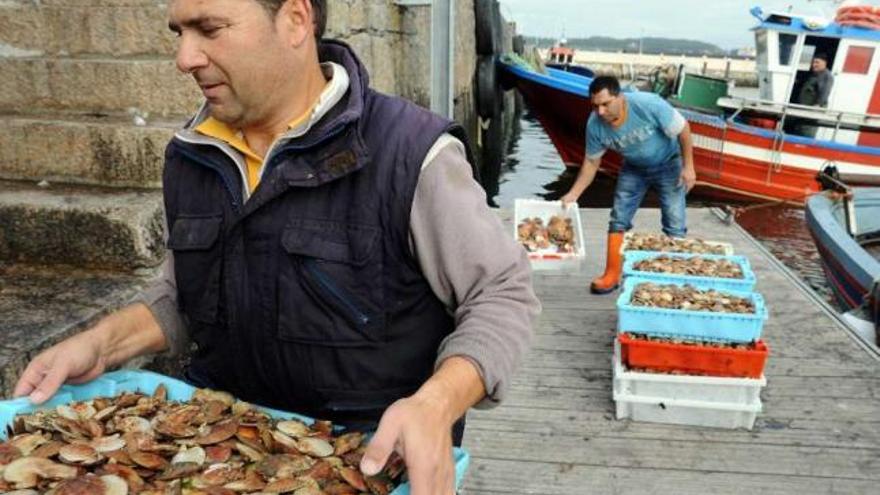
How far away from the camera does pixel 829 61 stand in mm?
14914

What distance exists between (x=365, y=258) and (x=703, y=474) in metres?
2.73

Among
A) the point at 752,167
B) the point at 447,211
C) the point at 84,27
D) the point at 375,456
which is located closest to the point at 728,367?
the point at 447,211

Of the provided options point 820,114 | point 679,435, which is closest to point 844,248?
point 679,435

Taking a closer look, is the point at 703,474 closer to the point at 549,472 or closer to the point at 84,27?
the point at 549,472

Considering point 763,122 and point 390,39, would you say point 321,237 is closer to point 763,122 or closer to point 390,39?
point 390,39

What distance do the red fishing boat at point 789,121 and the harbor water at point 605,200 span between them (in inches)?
27.2

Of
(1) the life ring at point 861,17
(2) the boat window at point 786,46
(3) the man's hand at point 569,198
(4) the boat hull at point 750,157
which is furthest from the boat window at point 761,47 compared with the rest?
(3) the man's hand at point 569,198

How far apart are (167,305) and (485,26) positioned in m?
16.6

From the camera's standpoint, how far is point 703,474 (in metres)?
3.51

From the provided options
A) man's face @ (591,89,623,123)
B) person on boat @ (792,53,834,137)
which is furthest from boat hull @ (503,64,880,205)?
man's face @ (591,89,623,123)

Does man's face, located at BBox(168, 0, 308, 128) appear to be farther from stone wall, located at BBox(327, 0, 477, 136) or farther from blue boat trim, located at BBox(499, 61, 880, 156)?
blue boat trim, located at BBox(499, 61, 880, 156)

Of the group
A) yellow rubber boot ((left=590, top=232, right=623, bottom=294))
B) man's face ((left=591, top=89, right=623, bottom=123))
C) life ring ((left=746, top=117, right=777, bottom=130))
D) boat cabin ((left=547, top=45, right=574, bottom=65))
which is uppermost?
man's face ((left=591, top=89, right=623, bottom=123))

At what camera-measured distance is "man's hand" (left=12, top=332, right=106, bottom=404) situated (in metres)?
1.59

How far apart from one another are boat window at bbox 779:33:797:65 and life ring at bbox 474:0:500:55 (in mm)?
6570
